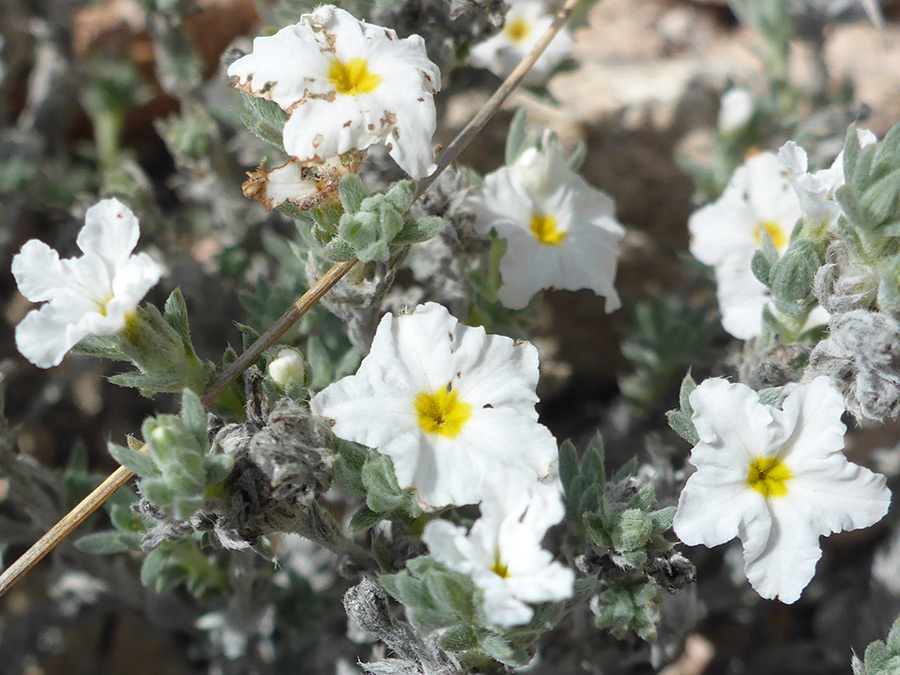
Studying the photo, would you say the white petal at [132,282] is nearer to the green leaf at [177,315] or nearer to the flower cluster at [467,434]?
the green leaf at [177,315]

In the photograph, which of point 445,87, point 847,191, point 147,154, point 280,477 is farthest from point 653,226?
point 280,477

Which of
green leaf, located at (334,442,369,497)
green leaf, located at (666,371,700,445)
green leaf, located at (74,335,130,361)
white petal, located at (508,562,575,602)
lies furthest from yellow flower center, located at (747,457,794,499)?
green leaf, located at (74,335,130,361)

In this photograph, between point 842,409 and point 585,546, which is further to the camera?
point 585,546

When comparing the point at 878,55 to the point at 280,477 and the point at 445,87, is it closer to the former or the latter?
the point at 445,87

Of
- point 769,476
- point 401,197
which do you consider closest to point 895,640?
point 769,476

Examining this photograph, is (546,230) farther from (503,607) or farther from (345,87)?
Result: (503,607)

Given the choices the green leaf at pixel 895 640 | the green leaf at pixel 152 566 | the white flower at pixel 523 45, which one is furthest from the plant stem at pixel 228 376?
the green leaf at pixel 895 640
